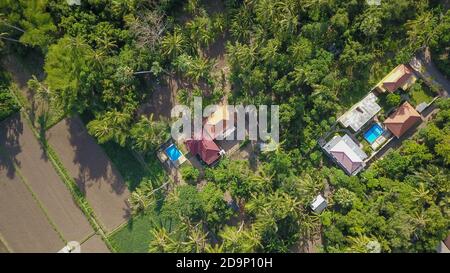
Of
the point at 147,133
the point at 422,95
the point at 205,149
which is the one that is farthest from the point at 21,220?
the point at 422,95

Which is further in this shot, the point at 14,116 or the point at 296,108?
the point at 14,116

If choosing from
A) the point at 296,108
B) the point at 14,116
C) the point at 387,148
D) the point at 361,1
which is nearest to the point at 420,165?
the point at 387,148

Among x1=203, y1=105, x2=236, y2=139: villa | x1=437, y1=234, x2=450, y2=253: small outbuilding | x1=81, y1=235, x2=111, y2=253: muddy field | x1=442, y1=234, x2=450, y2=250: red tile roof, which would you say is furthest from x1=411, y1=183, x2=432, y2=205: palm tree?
x1=81, y1=235, x2=111, y2=253: muddy field

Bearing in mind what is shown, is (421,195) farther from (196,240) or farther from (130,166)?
(130,166)

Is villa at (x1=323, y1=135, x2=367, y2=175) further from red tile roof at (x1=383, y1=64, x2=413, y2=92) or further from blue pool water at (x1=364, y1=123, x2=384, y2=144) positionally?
red tile roof at (x1=383, y1=64, x2=413, y2=92)

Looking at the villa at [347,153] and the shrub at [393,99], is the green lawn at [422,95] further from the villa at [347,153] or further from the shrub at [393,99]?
the villa at [347,153]

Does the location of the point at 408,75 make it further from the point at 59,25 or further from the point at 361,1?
the point at 59,25
